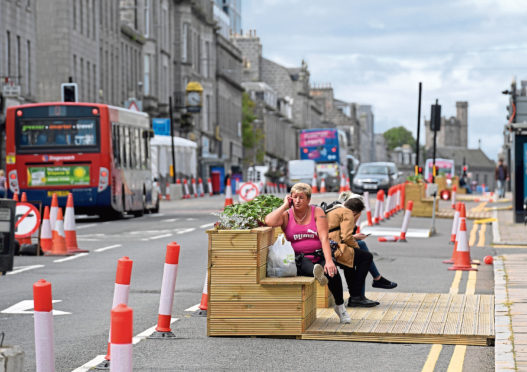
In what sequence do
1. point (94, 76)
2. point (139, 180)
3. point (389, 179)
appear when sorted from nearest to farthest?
point (139, 180) → point (389, 179) → point (94, 76)

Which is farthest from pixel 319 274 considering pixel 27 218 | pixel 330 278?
pixel 27 218

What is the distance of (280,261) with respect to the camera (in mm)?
10625

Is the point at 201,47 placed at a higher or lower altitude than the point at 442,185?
higher

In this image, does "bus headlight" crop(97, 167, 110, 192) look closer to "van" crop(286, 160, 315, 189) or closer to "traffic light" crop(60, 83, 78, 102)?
"traffic light" crop(60, 83, 78, 102)

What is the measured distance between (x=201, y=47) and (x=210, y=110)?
511 cm

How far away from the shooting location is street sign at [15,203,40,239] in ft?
67.1

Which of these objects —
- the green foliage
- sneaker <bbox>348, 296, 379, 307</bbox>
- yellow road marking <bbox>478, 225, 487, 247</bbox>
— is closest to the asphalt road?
yellow road marking <bbox>478, 225, 487, 247</bbox>

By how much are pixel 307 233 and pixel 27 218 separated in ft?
34.1

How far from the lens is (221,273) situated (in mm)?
10297

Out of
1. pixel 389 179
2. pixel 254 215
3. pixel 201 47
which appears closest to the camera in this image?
pixel 254 215

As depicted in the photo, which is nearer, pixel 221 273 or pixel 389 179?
pixel 221 273

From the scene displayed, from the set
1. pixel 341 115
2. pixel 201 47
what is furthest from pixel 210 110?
pixel 341 115

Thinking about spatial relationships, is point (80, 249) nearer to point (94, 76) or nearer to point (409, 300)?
point (409, 300)

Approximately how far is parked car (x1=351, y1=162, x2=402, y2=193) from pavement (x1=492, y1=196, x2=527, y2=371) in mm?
32542
